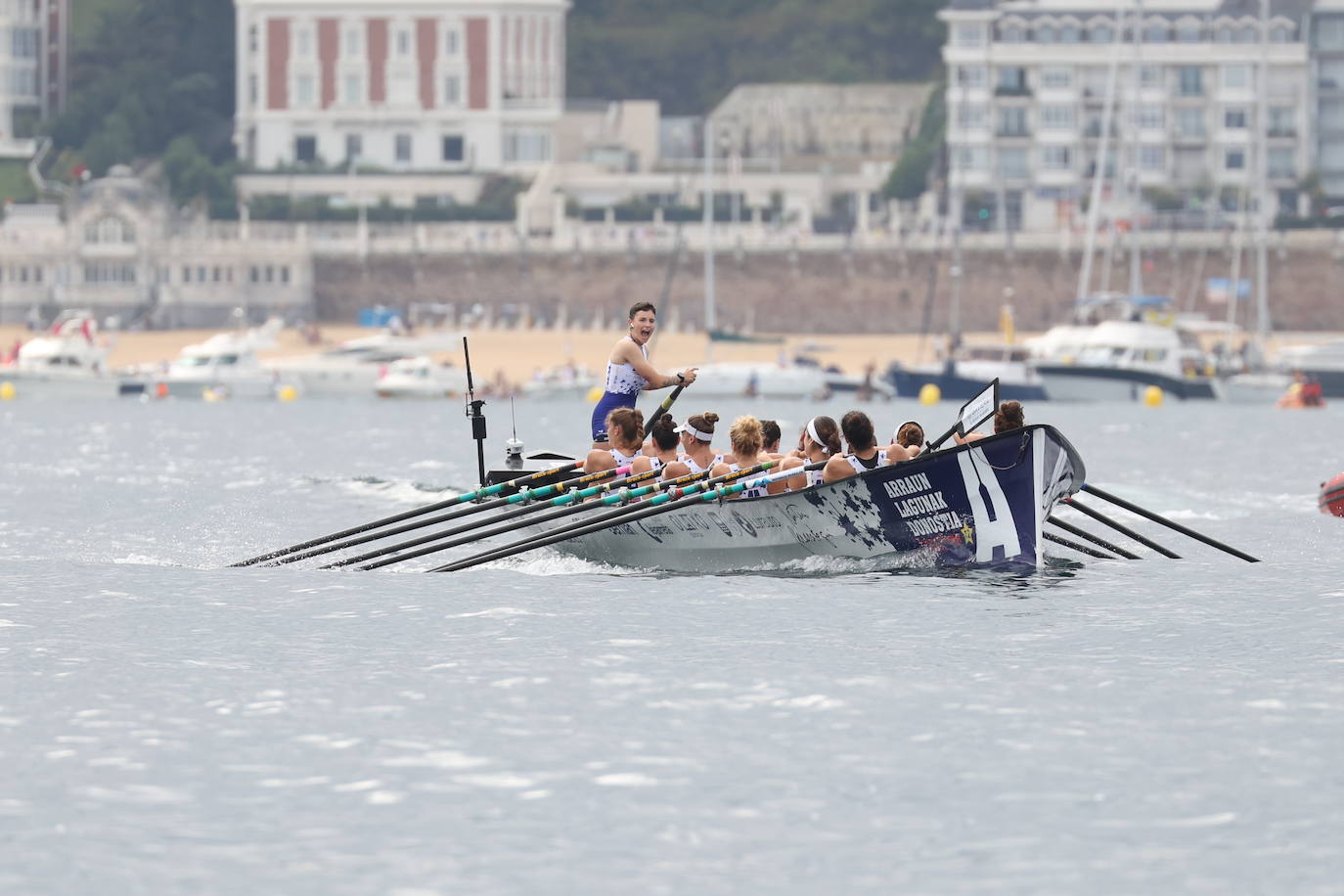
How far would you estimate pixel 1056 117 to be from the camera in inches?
5192

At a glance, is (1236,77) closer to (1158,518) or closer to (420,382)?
(420,382)

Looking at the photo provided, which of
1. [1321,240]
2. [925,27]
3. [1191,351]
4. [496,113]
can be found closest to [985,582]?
[1191,351]

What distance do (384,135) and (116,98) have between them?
13583 millimetres

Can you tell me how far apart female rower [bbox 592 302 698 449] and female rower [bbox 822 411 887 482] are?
164 cm

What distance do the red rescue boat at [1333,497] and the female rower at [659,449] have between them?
1099cm

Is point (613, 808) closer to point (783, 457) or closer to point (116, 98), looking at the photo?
point (783, 457)

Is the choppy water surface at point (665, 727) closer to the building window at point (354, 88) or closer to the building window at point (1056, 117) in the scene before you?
the building window at point (1056, 117)

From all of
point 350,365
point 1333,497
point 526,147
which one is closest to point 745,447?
point 1333,497

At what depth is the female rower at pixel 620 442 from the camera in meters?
30.0

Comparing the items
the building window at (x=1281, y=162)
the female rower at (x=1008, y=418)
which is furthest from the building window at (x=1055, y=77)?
the female rower at (x=1008, y=418)

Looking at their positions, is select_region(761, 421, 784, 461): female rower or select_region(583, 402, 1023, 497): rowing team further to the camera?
select_region(761, 421, 784, 461): female rower

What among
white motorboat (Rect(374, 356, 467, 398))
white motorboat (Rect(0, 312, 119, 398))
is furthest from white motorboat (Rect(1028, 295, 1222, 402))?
white motorboat (Rect(0, 312, 119, 398))

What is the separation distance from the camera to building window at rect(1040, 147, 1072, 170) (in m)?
132

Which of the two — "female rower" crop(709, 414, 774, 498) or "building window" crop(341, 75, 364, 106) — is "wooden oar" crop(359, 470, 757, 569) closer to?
"female rower" crop(709, 414, 774, 498)
